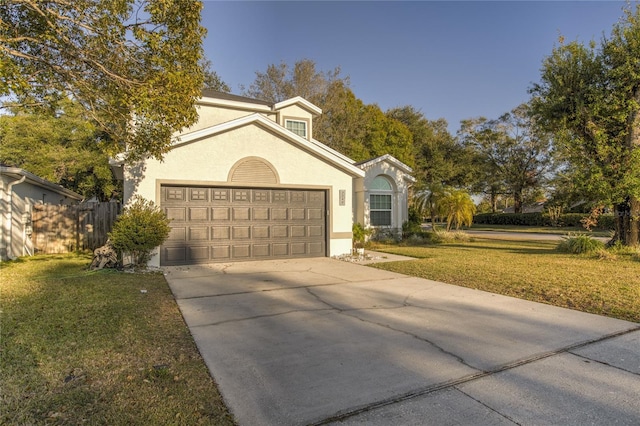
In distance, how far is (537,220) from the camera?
34.8 metres

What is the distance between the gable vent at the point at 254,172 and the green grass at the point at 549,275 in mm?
4429

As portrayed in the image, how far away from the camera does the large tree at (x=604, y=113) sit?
468 inches

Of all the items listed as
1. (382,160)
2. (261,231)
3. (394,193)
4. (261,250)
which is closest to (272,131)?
(261,231)

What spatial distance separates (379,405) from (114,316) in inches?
172

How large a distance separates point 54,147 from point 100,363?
2619cm

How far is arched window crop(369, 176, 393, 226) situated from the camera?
1847 centimetres

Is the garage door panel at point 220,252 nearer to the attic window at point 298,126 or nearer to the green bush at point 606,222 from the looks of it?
the attic window at point 298,126

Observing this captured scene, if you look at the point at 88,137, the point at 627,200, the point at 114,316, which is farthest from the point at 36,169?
the point at 627,200

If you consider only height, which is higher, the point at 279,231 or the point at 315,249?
the point at 279,231

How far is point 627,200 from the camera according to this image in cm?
1331

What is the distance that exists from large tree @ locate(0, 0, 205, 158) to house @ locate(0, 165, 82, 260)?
18.2 ft

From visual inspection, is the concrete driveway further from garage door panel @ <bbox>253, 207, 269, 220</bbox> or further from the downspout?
the downspout

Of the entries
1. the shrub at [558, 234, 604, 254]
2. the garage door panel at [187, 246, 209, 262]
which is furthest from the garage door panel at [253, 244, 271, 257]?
the shrub at [558, 234, 604, 254]

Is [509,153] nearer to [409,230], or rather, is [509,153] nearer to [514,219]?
[514,219]
